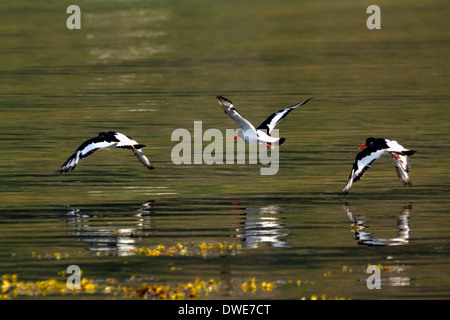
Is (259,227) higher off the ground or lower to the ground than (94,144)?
lower

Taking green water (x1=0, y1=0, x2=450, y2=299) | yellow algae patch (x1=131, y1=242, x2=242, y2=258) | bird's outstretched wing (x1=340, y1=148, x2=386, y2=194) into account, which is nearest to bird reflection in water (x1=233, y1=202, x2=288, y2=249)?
green water (x1=0, y1=0, x2=450, y2=299)

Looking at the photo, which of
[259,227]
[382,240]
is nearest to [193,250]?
[259,227]

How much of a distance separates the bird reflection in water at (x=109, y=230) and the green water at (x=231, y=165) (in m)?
0.05

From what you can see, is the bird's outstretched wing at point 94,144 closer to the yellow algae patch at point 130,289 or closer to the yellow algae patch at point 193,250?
the yellow algae patch at point 193,250

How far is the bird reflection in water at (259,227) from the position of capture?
608 inches

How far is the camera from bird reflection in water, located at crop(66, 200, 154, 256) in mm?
15234

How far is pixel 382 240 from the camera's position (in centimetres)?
1552

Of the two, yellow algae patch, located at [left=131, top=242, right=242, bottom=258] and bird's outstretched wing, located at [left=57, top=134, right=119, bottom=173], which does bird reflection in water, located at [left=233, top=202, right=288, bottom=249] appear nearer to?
yellow algae patch, located at [left=131, top=242, right=242, bottom=258]

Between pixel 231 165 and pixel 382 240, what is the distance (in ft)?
24.4

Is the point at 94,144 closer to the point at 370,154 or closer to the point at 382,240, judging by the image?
the point at 370,154

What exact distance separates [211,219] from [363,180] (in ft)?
15.4

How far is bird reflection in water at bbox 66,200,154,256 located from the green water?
2.1 inches

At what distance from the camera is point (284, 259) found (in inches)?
572
